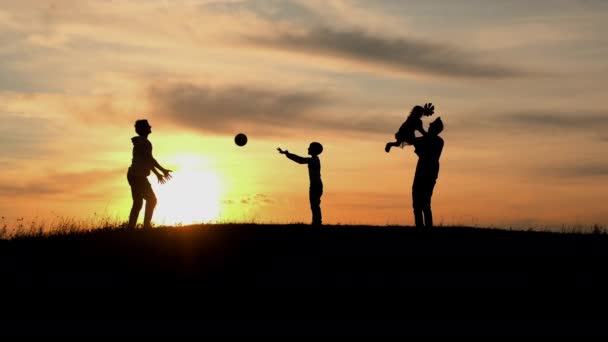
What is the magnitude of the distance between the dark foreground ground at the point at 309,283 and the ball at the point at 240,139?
3.47 meters

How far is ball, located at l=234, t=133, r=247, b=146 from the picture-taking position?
78.9 ft

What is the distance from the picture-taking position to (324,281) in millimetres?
15312

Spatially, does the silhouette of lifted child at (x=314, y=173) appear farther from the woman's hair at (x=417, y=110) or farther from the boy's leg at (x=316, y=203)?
the woman's hair at (x=417, y=110)

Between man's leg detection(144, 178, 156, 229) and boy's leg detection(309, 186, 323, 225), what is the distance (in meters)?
3.93

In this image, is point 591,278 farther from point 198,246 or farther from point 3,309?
point 3,309

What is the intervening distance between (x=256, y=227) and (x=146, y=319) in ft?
27.8

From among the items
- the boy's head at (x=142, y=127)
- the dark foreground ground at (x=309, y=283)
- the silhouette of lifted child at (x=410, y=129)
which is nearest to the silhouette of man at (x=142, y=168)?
the boy's head at (x=142, y=127)

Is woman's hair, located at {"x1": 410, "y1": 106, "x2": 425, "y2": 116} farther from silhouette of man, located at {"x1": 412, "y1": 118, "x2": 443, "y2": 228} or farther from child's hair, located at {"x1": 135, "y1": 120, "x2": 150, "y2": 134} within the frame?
child's hair, located at {"x1": 135, "y1": 120, "x2": 150, "y2": 134}

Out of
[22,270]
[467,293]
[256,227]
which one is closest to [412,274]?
[467,293]

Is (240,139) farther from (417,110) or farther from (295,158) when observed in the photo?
(417,110)

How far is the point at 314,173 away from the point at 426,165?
10.6ft

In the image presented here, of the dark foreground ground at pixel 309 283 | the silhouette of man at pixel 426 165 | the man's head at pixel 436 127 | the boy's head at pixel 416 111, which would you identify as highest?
the boy's head at pixel 416 111

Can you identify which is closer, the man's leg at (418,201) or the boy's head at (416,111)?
the man's leg at (418,201)

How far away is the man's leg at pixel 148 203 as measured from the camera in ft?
69.1
